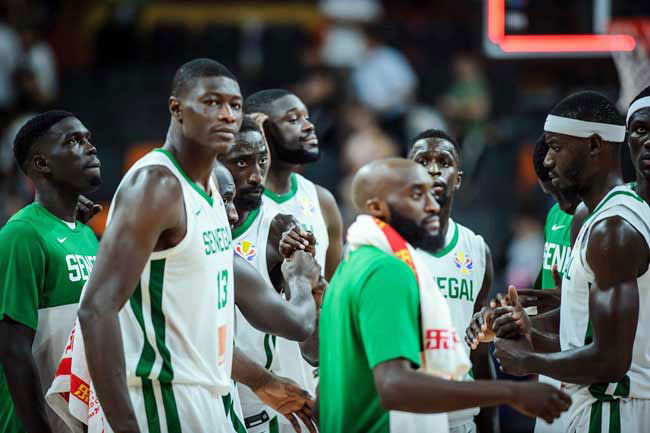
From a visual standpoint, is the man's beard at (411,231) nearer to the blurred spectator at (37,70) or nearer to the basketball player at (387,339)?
the basketball player at (387,339)

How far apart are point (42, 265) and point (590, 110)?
3092 mm

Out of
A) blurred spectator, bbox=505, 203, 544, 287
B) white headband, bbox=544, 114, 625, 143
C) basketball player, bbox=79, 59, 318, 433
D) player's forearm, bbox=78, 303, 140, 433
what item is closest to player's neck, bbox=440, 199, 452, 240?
white headband, bbox=544, 114, 625, 143

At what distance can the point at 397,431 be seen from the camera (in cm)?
417

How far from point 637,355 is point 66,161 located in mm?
3217

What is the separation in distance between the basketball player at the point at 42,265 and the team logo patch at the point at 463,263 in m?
2.14

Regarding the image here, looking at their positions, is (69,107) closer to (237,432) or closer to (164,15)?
(164,15)

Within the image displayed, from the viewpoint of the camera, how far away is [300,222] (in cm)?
666

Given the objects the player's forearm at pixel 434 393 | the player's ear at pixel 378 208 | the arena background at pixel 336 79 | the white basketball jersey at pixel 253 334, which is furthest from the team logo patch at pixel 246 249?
the arena background at pixel 336 79

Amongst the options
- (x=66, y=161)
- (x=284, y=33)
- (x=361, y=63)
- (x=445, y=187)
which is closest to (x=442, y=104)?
(x=361, y=63)

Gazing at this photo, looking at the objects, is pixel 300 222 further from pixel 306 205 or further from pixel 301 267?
pixel 301 267

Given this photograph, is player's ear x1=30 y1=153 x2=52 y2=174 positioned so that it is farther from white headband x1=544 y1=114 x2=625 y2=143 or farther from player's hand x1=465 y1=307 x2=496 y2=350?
white headband x1=544 y1=114 x2=625 y2=143

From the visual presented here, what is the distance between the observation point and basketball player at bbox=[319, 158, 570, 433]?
3.88m

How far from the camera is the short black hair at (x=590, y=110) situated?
18.7 ft

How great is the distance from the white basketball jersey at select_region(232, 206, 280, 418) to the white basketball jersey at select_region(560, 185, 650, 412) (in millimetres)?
1849
